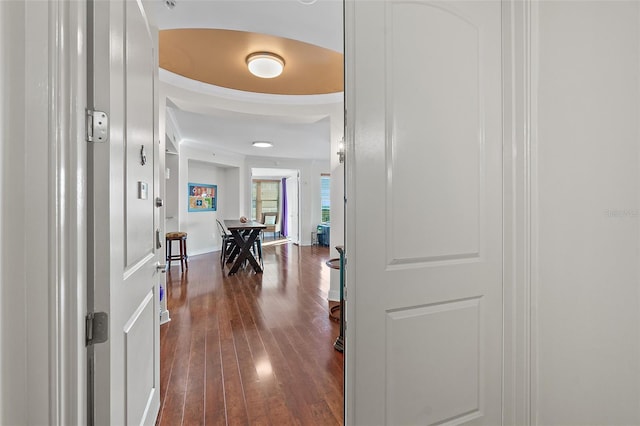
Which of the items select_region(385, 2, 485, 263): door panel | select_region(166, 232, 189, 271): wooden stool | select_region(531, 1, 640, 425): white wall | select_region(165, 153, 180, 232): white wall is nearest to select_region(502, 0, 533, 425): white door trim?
select_region(531, 1, 640, 425): white wall

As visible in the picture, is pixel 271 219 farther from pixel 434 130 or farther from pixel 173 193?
pixel 434 130

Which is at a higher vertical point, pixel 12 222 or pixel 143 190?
pixel 143 190

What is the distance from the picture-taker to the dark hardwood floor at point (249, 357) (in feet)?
5.58

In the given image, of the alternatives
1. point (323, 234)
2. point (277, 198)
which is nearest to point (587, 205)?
point (323, 234)

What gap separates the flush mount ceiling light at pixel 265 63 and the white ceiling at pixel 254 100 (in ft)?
2.08

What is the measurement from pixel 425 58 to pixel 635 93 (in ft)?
3.01

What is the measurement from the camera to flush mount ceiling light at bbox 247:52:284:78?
8.91 ft

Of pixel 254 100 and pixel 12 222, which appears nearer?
pixel 12 222

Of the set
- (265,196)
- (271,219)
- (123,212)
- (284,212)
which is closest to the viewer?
(123,212)

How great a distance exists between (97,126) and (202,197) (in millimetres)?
6719

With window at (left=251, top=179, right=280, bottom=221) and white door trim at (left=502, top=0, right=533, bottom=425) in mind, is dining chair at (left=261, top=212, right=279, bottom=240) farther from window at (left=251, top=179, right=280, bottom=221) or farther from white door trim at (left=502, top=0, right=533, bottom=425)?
white door trim at (left=502, top=0, right=533, bottom=425)

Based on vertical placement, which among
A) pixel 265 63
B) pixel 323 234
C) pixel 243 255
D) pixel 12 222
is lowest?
pixel 243 255

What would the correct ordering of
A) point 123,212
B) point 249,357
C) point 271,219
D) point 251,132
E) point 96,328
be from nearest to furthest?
point 96,328
point 123,212
point 249,357
point 251,132
point 271,219

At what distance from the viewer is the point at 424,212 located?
1.16 meters
